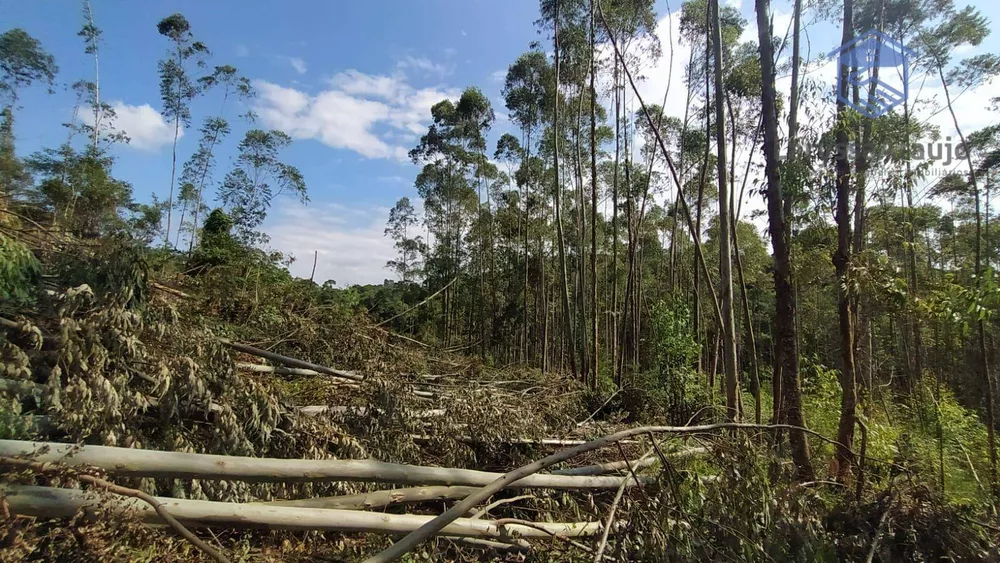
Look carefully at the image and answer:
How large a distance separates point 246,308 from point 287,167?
1068cm

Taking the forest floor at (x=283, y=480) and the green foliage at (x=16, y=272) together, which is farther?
the green foliage at (x=16, y=272)

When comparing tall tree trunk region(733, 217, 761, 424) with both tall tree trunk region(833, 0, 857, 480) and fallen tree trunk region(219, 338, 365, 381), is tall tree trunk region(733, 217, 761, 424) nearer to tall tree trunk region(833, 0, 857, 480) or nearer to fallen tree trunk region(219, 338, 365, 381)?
tall tree trunk region(833, 0, 857, 480)

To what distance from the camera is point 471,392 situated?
4.81m

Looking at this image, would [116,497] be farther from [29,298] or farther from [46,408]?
[29,298]

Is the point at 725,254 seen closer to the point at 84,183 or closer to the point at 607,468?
the point at 607,468

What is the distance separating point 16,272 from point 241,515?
6.37ft

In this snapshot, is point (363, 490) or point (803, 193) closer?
point (363, 490)

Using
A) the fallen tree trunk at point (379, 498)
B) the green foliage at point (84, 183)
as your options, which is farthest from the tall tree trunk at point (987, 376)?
the green foliage at point (84, 183)

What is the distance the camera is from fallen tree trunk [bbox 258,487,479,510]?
8.68 ft

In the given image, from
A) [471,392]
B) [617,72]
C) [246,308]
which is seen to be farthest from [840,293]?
[617,72]

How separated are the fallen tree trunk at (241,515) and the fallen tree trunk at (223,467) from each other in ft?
0.42

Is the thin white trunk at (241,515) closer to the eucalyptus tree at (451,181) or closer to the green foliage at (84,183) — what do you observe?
the green foliage at (84,183)

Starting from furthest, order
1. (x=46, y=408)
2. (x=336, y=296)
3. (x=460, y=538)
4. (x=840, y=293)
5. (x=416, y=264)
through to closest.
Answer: (x=416, y=264) → (x=336, y=296) → (x=840, y=293) → (x=460, y=538) → (x=46, y=408)

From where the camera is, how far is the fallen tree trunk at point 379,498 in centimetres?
264
